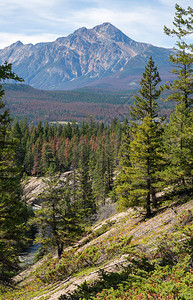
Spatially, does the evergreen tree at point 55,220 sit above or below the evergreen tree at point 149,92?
below

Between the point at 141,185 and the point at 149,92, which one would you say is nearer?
the point at 141,185

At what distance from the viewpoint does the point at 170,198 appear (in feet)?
66.8

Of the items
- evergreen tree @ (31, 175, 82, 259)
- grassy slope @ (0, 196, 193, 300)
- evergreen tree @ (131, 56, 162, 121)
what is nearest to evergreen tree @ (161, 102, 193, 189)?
grassy slope @ (0, 196, 193, 300)

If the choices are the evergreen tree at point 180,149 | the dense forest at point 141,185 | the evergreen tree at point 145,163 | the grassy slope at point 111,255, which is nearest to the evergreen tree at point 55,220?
the dense forest at point 141,185

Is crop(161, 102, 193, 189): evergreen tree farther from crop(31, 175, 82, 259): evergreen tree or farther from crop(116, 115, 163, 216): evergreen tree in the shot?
crop(31, 175, 82, 259): evergreen tree

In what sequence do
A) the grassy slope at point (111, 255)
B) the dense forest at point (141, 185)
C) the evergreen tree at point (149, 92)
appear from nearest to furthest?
the dense forest at point (141, 185), the grassy slope at point (111, 255), the evergreen tree at point (149, 92)

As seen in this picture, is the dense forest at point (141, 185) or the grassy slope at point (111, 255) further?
the grassy slope at point (111, 255)

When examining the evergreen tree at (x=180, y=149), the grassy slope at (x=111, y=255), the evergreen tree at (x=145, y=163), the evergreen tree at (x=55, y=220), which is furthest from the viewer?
the evergreen tree at (x=55, y=220)

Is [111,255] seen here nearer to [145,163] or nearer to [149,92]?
[145,163]

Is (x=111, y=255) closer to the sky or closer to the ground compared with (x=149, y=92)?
closer to the ground

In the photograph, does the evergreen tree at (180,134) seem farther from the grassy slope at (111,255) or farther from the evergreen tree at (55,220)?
the evergreen tree at (55,220)

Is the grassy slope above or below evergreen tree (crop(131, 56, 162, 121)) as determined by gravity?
below

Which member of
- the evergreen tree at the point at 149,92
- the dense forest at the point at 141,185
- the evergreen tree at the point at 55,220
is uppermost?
the evergreen tree at the point at 149,92

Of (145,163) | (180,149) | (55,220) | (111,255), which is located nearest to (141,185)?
(145,163)
